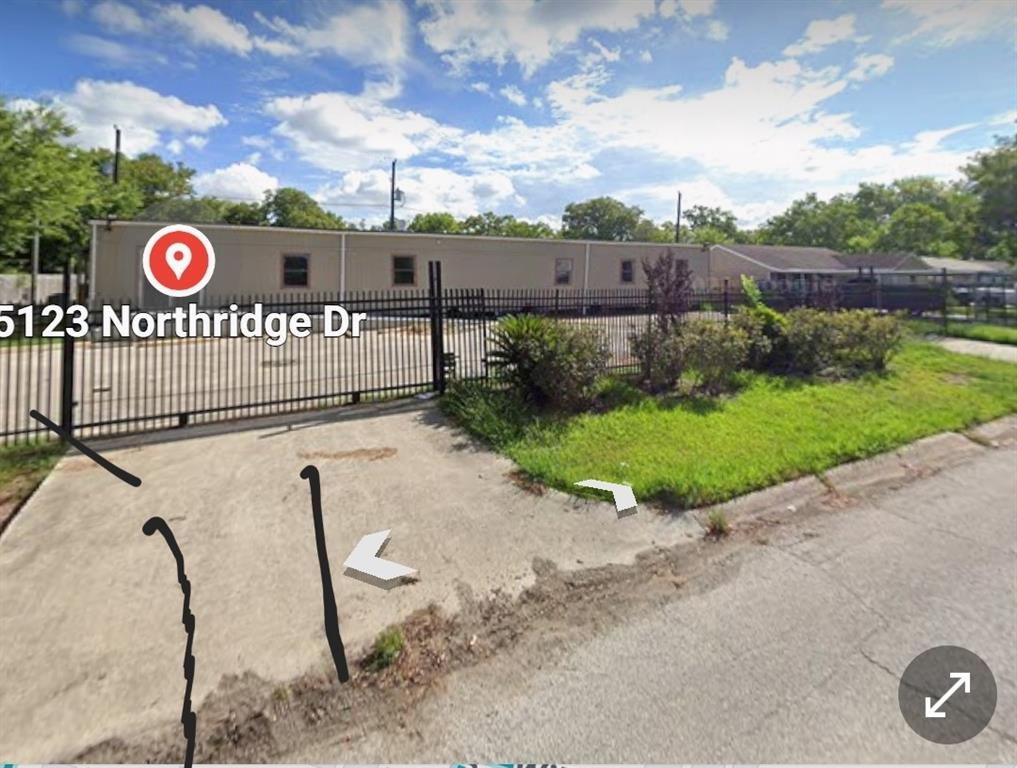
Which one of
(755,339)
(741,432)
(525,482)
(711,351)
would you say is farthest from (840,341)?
(525,482)

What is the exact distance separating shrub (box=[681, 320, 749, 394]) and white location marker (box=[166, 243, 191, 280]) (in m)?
16.1

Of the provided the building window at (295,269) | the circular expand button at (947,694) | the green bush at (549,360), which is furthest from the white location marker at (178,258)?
the circular expand button at (947,694)

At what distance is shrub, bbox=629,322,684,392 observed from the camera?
7.57m

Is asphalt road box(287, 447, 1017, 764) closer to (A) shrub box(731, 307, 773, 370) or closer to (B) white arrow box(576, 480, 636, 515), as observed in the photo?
(B) white arrow box(576, 480, 636, 515)

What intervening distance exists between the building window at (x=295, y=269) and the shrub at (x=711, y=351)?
561 inches

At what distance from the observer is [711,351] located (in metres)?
7.54

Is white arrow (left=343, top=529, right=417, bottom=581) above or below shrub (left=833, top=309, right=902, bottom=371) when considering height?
below

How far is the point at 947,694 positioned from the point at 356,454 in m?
5.00

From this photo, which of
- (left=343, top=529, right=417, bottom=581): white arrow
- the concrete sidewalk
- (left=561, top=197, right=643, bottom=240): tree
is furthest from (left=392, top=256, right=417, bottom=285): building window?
(left=561, top=197, right=643, bottom=240): tree

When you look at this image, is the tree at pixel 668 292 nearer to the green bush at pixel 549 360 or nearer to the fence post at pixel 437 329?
the green bush at pixel 549 360

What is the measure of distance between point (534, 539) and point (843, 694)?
2045 mm

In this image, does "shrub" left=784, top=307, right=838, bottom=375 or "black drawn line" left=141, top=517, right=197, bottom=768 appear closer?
"black drawn line" left=141, top=517, right=197, bottom=768

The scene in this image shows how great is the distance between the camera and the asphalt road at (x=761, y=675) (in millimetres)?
2131

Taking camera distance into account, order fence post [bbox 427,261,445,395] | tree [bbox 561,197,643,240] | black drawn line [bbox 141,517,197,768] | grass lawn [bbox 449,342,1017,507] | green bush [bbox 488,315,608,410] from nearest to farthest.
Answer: black drawn line [bbox 141,517,197,768], grass lawn [bbox 449,342,1017,507], green bush [bbox 488,315,608,410], fence post [bbox 427,261,445,395], tree [bbox 561,197,643,240]
